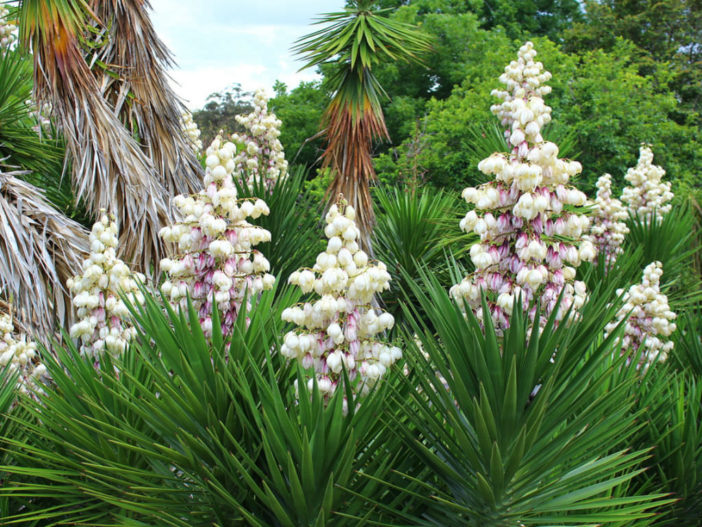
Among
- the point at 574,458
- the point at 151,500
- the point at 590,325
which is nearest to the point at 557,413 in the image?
the point at 574,458

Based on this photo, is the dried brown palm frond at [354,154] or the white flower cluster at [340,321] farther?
the dried brown palm frond at [354,154]

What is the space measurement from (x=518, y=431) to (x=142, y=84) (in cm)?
551

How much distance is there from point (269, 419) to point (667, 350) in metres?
2.97

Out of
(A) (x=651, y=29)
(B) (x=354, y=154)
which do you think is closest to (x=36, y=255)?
(B) (x=354, y=154)

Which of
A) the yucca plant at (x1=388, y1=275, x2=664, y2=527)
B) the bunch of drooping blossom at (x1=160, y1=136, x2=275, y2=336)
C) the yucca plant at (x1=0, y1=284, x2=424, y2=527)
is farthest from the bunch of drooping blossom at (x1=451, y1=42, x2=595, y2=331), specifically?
the bunch of drooping blossom at (x1=160, y1=136, x2=275, y2=336)

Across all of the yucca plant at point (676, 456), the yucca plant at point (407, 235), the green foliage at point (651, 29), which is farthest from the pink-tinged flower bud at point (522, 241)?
the green foliage at point (651, 29)

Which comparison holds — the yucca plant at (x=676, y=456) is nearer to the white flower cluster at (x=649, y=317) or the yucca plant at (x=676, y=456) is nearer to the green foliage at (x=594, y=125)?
the white flower cluster at (x=649, y=317)

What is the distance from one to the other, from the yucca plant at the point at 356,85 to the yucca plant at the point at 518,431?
4.47 metres

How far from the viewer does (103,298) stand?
10.3 ft

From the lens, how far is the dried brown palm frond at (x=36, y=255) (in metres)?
4.33

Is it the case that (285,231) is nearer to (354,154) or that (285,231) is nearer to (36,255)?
(354,154)

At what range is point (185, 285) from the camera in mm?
2689

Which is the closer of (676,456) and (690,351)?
(676,456)

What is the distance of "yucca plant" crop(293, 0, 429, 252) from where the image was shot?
21.1ft
